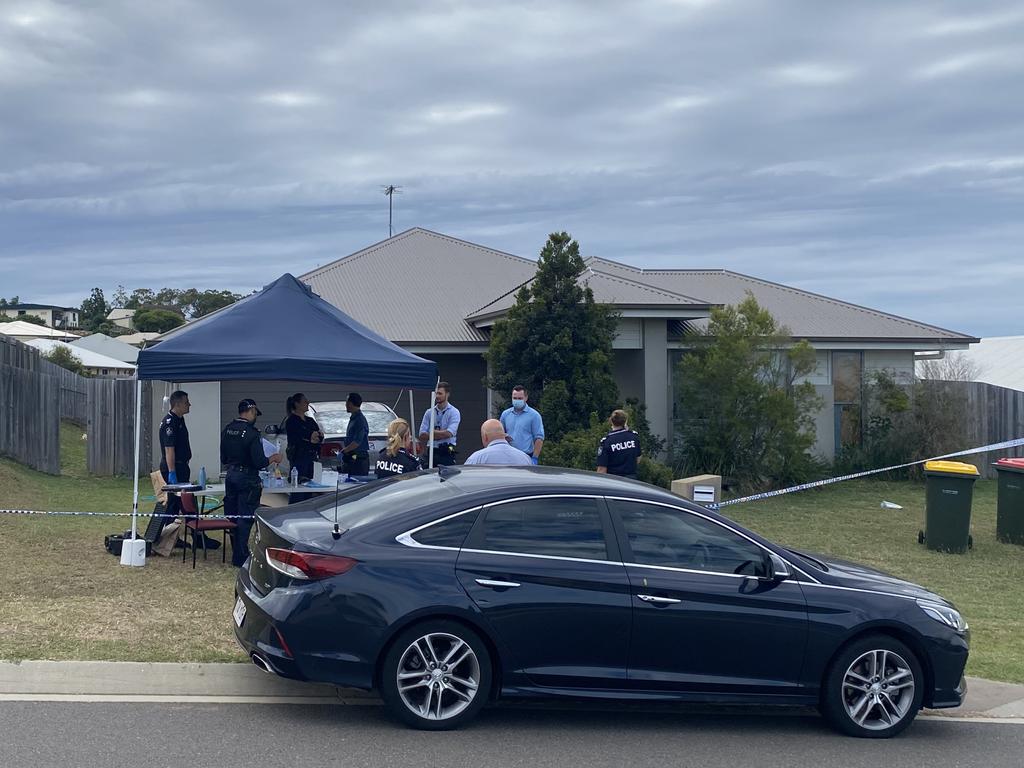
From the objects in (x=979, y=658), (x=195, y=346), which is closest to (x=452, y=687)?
(x=979, y=658)

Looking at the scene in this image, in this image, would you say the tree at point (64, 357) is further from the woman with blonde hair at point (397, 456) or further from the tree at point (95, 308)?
the tree at point (95, 308)

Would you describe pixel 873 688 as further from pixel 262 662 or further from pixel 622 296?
pixel 622 296

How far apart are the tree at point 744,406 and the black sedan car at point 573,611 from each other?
41.2 feet

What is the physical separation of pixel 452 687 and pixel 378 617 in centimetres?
59

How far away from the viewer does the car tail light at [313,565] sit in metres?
6.15

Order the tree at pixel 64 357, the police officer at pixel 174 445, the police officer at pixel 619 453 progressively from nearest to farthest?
the police officer at pixel 174 445
the police officer at pixel 619 453
the tree at pixel 64 357

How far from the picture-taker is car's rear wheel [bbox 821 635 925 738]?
659 cm

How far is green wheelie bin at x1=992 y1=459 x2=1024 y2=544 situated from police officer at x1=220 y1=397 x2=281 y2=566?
937 cm

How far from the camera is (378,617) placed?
6078 millimetres

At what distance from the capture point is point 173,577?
A: 10.2m

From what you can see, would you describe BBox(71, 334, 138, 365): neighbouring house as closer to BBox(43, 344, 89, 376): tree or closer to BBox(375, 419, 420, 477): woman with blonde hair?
BBox(43, 344, 89, 376): tree

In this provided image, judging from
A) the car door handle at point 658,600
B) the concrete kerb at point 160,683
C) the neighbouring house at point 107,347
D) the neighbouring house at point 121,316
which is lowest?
the concrete kerb at point 160,683

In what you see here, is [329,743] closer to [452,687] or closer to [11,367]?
[452,687]

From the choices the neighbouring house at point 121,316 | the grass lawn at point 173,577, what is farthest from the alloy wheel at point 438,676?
the neighbouring house at point 121,316
